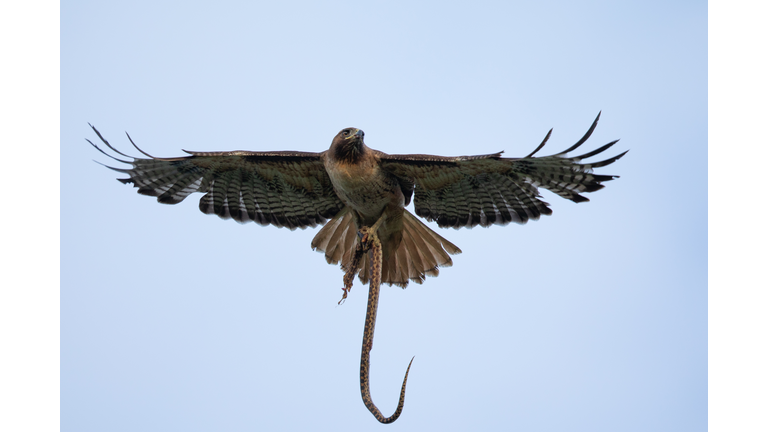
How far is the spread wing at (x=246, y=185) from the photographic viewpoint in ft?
24.4

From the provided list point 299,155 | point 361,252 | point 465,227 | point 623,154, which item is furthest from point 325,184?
point 623,154

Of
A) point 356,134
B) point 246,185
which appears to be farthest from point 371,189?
point 246,185

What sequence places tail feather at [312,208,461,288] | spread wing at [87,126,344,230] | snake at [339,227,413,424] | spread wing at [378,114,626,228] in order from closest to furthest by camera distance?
snake at [339,227,413,424] < spread wing at [378,114,626,228] < spread wing at [87,126,344,230] < tail feather at [312,208,461,288]

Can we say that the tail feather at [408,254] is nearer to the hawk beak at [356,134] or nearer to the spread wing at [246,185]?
the spread wing at [246,185]

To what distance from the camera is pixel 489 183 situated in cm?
714

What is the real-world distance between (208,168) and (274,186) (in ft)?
2.30

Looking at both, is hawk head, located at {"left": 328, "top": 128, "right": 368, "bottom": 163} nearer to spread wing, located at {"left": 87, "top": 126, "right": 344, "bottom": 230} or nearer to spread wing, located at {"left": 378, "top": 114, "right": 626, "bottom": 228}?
spread wing, located at {"left": 378, "top": 114, "right": 626, "bottom": 228}

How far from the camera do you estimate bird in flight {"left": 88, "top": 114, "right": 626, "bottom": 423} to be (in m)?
6.75

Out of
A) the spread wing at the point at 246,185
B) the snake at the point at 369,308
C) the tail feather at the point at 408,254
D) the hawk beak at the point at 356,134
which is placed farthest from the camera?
the tail feather at the point at 408,254

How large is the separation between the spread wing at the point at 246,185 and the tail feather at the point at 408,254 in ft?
1.03

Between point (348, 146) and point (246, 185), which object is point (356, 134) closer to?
point (348, 146)

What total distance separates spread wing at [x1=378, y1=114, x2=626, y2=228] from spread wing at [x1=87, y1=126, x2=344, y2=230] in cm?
95

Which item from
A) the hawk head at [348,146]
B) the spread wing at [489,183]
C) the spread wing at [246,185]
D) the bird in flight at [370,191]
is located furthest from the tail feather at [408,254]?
the hawk head at [348,146]

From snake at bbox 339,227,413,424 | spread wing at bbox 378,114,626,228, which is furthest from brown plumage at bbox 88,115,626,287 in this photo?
snake at bbox 339,227,413,424
